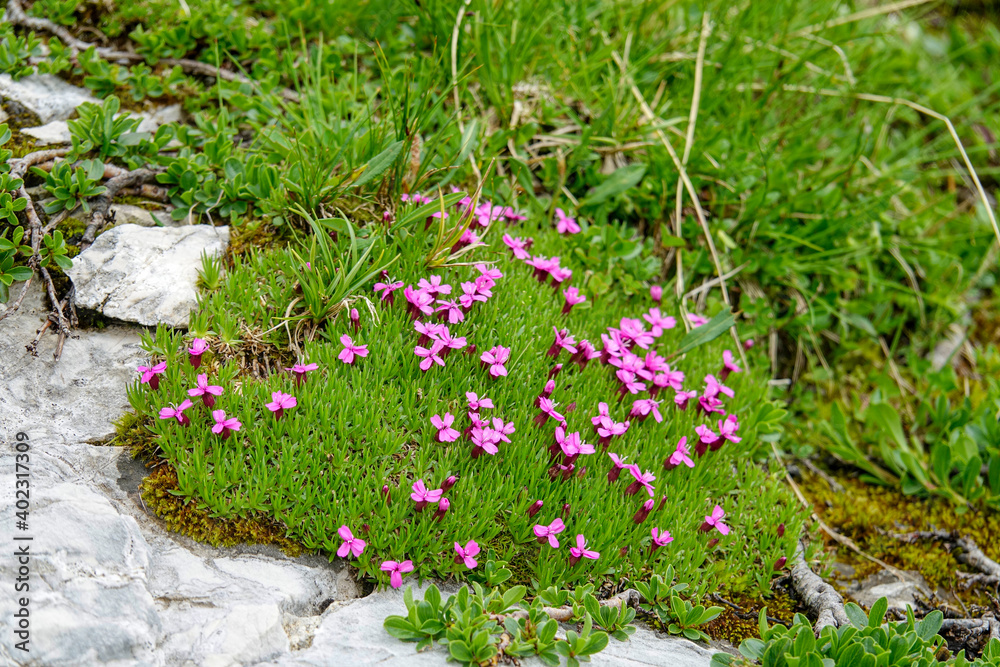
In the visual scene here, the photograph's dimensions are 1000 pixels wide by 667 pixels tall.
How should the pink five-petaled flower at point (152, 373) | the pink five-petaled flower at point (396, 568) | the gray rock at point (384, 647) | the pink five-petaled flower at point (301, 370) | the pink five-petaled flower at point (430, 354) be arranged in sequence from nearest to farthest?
the gray rock at point (384, 647) < the pink five-petaled flower at point (396, 568) < the pink five-petaled flower at point (152, 373) < the pink five-petaled flower at point (301, 370) < the pink five-petaled flower at point (430, 354)

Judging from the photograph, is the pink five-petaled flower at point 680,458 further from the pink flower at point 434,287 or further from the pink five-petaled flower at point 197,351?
the pink five-petaled flower at point 197,351

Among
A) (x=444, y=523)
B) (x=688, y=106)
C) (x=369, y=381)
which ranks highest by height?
(x=688, y=106)

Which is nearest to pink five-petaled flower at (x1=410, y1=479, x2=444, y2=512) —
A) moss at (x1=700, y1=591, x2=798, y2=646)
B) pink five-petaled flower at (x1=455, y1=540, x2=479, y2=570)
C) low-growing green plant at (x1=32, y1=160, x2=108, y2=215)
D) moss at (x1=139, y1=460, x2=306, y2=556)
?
pink five-petaled flower at (x1=455, y1=540, x2=479, y2=570)

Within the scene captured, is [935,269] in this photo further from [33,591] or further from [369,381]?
[33,591]

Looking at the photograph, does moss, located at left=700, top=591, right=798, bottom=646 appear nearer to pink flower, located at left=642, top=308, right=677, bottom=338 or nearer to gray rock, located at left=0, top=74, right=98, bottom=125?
pink flower, located at left=642, top=308, right=677, bottom=338

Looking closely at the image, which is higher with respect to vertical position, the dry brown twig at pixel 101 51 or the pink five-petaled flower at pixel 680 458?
the dry brown twig at pixel 101 51

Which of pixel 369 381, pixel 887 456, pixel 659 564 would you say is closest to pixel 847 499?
pixel 887 456

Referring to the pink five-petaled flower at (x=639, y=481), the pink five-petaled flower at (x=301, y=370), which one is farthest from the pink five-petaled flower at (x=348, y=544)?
the pink five-petaled flower at (x=639, y=481)
